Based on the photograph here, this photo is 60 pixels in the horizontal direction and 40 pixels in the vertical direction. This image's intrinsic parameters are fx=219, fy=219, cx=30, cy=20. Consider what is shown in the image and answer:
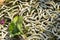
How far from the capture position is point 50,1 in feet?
8.04

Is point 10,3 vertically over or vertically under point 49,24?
over

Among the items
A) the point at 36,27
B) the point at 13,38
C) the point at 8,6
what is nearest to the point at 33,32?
the point at 36,27

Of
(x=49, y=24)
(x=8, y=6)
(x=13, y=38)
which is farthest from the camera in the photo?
(x=8, y=6)

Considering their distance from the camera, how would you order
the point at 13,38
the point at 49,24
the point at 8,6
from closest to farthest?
1. the point at 13,38
2. the point at 49,24
3. the point at 8,6

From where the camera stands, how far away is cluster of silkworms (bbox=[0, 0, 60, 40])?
2.09 m

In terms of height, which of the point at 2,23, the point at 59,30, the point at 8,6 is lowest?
the point at 59,30

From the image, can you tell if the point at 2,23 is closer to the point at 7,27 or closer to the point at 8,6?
the point at 7,27

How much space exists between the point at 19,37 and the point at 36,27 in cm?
21

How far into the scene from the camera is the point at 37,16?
227 cm

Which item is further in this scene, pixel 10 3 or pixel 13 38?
pixel 10 3

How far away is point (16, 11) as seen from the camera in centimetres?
230

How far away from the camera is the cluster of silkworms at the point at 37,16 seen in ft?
6.84

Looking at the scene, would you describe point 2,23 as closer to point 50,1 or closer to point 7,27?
point 7,27

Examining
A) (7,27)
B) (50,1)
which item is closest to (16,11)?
(7,27)
